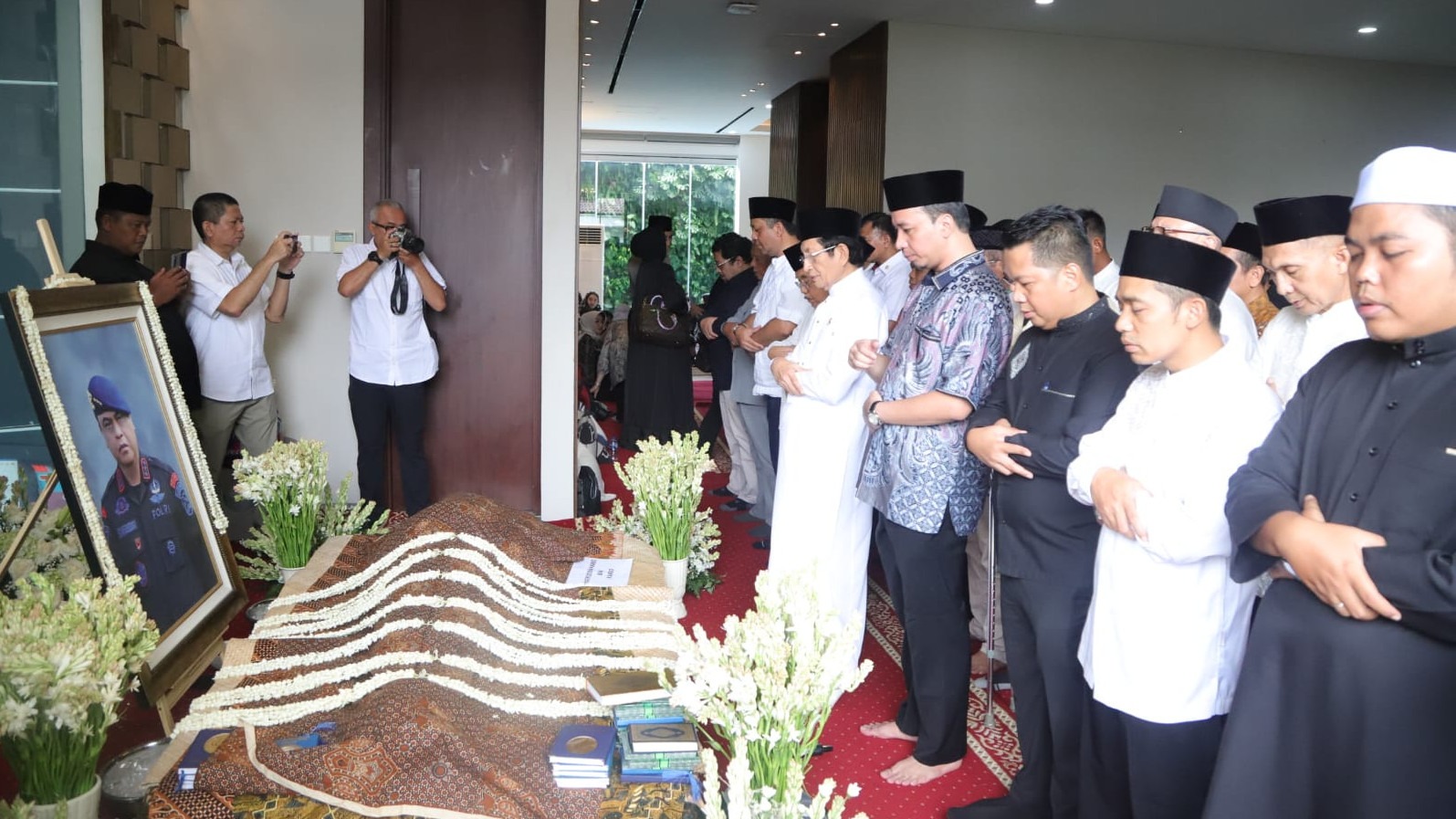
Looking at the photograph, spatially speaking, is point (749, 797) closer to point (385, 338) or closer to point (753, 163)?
point (385, 338)

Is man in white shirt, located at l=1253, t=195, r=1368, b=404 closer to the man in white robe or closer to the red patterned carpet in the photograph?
the man in white robe

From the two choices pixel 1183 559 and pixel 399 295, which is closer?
pixel 1183 559

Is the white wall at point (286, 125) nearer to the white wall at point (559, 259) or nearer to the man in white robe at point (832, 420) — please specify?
the white wall at point (559, 259)

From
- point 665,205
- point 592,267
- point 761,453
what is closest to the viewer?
point 761,453

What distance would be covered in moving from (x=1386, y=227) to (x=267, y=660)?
8.28 feet

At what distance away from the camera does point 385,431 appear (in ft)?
17.1

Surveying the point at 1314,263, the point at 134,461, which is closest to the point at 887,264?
the point at 1314,263

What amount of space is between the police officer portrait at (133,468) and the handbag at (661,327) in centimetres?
410

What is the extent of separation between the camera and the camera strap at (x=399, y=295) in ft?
16.3

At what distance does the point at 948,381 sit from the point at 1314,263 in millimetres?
907

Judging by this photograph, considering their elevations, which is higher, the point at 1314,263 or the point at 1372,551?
the point at 1314,263

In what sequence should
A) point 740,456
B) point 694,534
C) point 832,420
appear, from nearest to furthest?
point 832,420 < point 694,534 < point 740,456

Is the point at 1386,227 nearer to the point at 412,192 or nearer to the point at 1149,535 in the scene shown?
the point at 1149,535

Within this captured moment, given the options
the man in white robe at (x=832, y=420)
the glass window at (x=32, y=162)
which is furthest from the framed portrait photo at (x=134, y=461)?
the man in white robe at (x=832, y=420)
